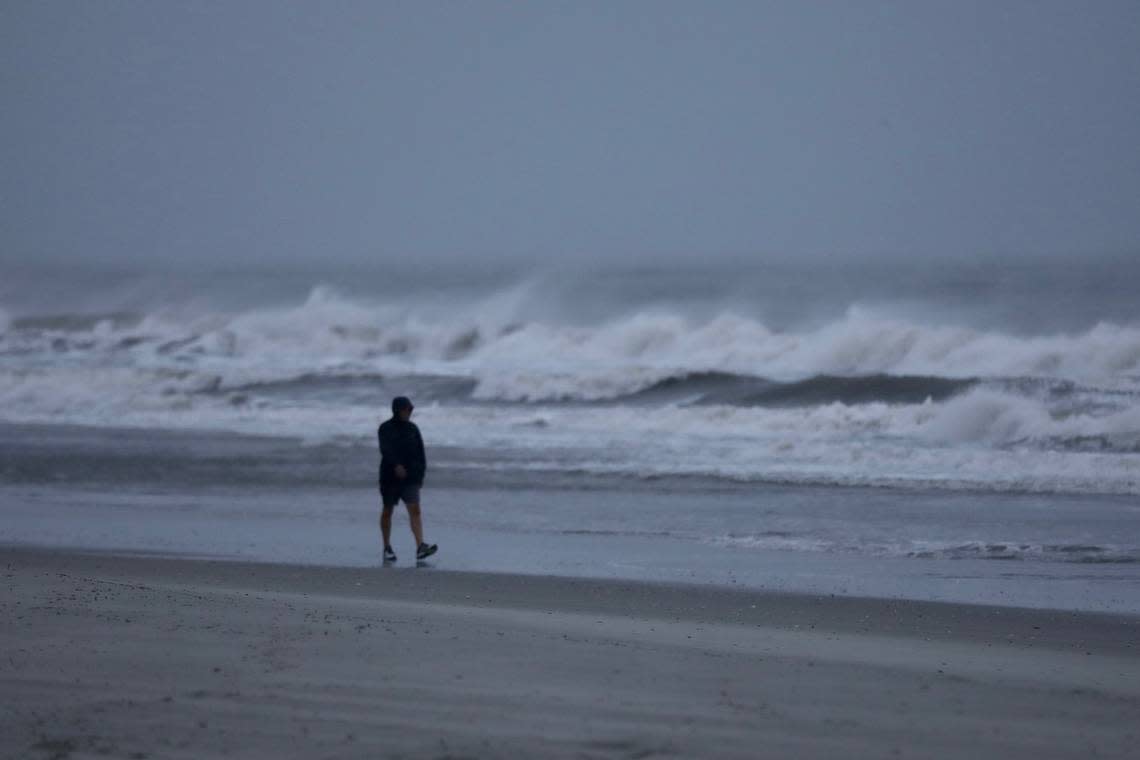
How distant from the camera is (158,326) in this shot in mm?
42312

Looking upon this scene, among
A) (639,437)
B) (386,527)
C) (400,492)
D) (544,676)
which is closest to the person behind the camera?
(544,676)

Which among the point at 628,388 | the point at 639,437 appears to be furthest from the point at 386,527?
the point at 628,388

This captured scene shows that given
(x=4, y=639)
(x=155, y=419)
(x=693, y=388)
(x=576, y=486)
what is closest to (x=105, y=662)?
(x=4, y=639)

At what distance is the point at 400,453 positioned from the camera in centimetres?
1028

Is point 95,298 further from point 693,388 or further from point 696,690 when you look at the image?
point 696,690

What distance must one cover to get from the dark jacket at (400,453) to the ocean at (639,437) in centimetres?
62

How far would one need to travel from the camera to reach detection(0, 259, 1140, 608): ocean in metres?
10.3

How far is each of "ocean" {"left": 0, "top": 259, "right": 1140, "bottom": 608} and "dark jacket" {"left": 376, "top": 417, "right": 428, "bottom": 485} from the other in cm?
62

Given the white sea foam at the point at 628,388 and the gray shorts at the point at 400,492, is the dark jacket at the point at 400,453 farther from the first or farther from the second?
the white sea foam at the point at 628,388

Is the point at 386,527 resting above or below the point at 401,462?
below

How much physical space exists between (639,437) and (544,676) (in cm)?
1228

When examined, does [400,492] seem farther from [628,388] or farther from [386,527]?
[628,388]

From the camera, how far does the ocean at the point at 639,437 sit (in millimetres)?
10281

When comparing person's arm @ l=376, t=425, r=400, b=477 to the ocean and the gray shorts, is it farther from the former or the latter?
the ocean
